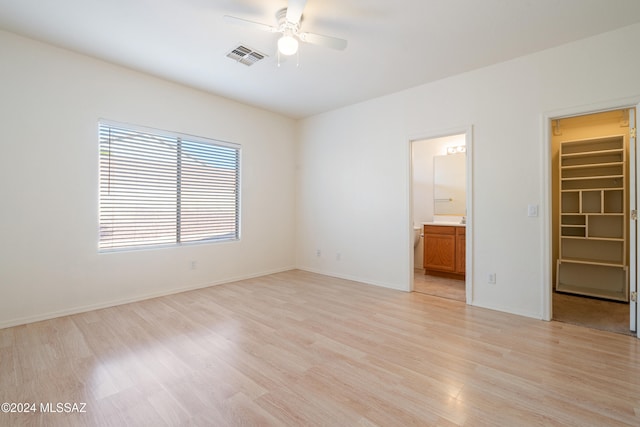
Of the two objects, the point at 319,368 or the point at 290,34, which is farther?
the point at 290,34

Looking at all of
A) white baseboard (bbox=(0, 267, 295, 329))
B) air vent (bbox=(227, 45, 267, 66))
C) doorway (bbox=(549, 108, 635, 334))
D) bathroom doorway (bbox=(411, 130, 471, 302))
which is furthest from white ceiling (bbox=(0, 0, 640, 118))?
white baseboard (bbox=(0, 267, 295, 329))

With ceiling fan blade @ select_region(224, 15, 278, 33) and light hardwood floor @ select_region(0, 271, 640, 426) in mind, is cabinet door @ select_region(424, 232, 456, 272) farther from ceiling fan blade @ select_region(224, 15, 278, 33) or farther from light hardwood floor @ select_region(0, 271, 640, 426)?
ceiling fan blade @ select_region(224, 15, 278, 33)

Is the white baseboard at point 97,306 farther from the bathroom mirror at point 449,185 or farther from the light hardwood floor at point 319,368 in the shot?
the bathroom mirror at point 449,185

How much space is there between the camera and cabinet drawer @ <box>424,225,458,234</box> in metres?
4.89

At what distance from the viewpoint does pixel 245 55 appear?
3.19m

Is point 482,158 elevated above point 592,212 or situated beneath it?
elevated above

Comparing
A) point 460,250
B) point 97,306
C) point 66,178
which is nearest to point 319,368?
point 97,306

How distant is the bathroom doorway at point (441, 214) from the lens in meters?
4.74

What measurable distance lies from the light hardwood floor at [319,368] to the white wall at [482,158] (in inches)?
28.3

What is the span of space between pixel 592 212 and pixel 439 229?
2.03 metres

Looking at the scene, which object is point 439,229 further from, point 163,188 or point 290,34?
point 163,188

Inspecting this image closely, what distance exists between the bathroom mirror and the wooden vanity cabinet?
67 cm

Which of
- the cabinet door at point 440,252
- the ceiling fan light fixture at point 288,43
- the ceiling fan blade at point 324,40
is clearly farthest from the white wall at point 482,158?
the ceiling fan light fixture at point 288,43

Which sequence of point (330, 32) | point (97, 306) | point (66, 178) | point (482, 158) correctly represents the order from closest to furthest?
point (330, 32) < point (66, 178) < point (97, 306) < point (482, 158)
